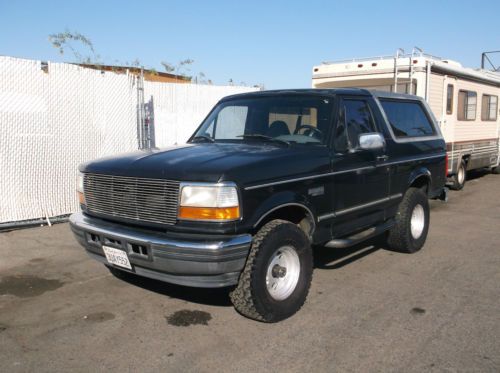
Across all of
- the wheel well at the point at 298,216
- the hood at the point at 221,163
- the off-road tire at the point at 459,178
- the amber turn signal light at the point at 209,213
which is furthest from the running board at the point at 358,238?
the off-road tire at the point at 459,178

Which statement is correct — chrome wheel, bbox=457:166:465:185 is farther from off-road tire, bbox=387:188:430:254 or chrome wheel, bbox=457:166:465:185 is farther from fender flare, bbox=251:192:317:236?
fender flare, bbox=251:192:317:236

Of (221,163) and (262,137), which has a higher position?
(262,137)

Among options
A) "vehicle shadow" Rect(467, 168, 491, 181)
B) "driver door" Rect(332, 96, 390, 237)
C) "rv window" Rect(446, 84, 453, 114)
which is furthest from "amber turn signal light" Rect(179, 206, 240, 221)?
"vehicle shadow" Rect(467, 168, 491, 181)

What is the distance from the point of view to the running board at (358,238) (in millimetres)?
4672

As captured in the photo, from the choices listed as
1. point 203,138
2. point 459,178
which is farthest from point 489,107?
point 203,138

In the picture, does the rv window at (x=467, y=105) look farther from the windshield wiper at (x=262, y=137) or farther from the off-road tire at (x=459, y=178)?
the windshield wiper at (x=262, y=137)

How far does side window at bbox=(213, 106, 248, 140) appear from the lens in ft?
16.8

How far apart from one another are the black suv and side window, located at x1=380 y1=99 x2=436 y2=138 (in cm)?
5

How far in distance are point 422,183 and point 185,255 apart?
13.4ft

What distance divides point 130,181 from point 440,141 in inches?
182

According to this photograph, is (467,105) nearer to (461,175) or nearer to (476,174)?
(461,175)

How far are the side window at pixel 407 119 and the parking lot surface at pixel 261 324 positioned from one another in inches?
62.7

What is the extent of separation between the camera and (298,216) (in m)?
4.42

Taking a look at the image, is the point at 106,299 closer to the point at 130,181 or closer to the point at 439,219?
the point at 130,181
